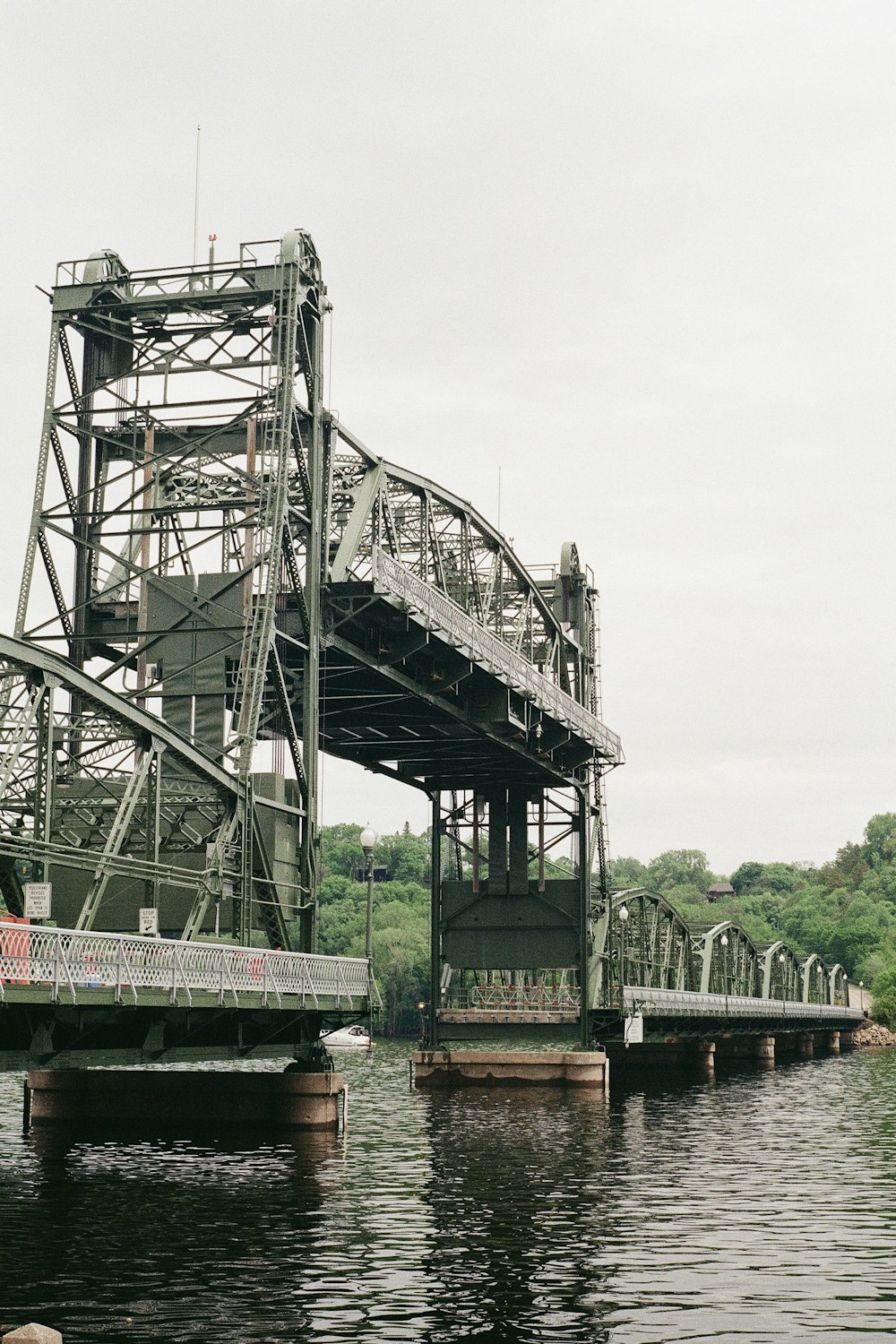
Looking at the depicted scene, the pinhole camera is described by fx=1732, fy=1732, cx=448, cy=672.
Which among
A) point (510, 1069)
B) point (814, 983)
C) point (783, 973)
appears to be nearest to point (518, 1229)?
point (510, 1069)

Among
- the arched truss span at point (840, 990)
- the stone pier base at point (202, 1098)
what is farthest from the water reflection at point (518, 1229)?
the arched truss span at point (840, 990)

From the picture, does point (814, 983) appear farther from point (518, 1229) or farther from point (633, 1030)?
point (518, 1229)

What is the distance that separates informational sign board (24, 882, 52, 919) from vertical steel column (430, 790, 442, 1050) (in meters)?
47.2

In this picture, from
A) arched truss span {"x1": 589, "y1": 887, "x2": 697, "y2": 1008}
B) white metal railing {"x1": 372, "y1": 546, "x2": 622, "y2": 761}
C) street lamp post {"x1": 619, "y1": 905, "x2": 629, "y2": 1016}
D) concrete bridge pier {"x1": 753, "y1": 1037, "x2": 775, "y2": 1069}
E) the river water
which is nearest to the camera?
the river water

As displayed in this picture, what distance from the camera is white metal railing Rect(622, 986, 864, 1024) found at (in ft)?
265

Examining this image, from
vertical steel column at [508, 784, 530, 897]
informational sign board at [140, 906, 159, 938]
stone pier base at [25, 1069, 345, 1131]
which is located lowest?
stone pier base at [25, 1069, 345, 1131]

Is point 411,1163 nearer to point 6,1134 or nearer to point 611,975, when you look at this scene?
point 6,1134

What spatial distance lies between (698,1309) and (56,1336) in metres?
11.4

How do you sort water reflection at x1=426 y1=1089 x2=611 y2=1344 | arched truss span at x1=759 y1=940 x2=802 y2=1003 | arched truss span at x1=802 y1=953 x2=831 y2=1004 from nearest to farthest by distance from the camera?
water reflection at x1=426 y1=1089 x2=611 y2=1344 → arched truss span at x1=759 y1=940 x2=802 y2=1003 → arched truss span at x1=802 y1=953 x2=831 y2=1004

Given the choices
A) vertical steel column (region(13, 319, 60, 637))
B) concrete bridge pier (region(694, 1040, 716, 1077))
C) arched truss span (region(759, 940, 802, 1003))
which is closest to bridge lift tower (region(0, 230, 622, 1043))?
vertical steel column (region(13, 319, 60, 637))

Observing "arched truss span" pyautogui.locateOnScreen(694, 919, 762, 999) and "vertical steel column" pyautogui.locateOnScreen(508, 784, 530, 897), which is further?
"arched truss span" pyautogui.locateOnScreen(694, 919, 762, 999)

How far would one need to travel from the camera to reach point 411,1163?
4078 cm

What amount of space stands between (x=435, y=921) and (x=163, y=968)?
157ft

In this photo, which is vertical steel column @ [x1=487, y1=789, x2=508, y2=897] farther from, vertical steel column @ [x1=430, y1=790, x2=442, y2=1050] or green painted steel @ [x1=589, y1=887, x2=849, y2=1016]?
green painted steel @ [x1=589, y1=887, x2=849, y2=1016]
